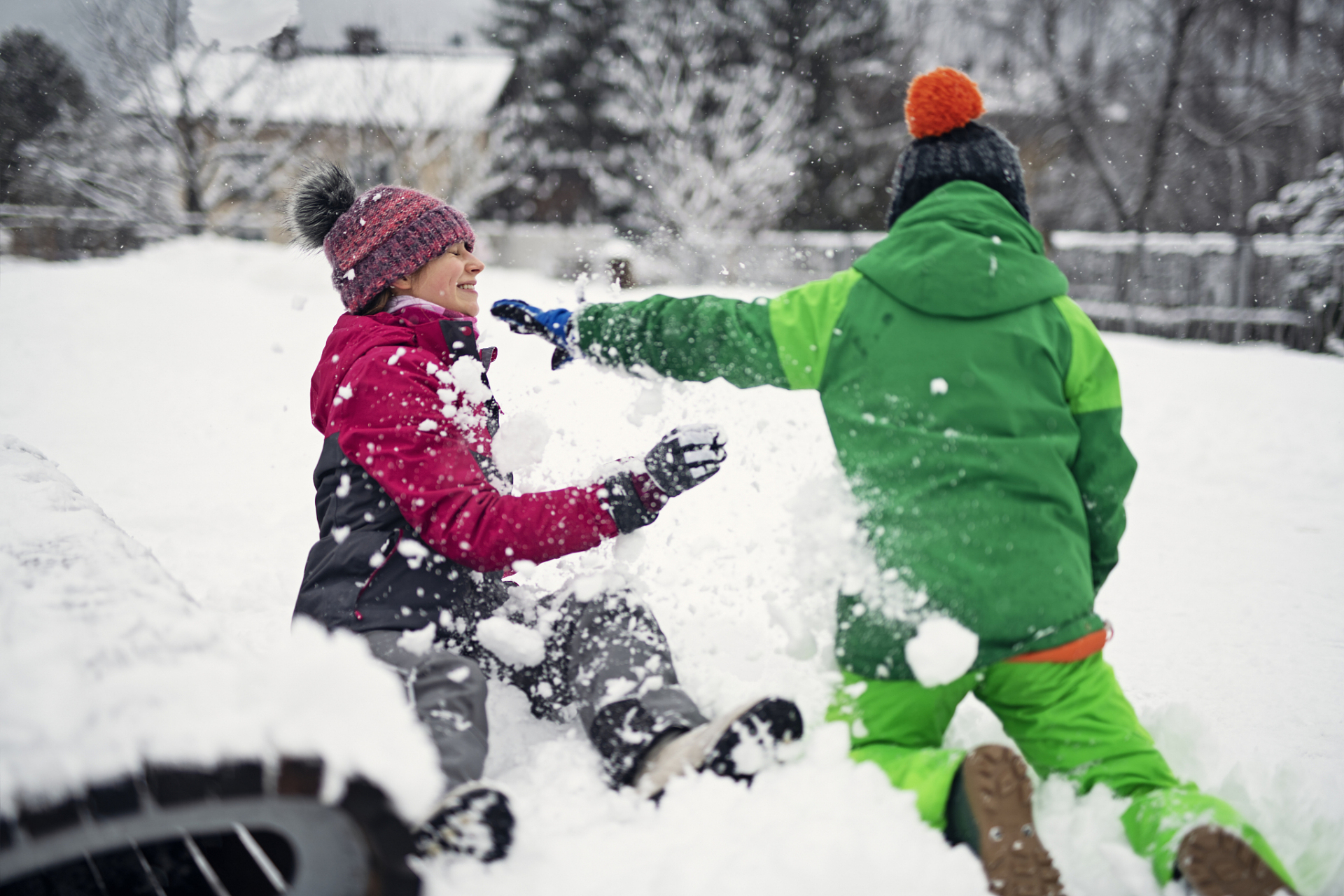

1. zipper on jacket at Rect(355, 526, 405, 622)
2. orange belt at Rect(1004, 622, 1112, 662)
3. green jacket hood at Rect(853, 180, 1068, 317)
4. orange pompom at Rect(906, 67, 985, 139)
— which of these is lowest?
orange belt at Rect(1004, 622, 1112, 662)

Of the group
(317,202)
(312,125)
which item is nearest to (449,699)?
(317,202)

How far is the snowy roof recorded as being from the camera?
615 inches

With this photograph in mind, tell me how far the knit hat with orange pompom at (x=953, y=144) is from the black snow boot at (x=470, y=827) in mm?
1506

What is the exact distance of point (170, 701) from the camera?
1.11 metres

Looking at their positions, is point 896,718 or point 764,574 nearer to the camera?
point 896,718

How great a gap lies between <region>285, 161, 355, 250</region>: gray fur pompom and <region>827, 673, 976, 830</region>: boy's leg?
1827 mm

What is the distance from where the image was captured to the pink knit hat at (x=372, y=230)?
2.22m

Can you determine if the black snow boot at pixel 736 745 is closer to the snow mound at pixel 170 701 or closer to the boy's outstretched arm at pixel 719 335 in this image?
the snow mound at pixel 170 701

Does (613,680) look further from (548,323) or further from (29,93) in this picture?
(29,93)

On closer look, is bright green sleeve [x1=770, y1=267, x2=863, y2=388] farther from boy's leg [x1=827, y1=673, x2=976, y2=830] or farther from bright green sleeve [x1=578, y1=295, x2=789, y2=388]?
boy's leg [x1=827, y1=673, x2=976, y2=830]

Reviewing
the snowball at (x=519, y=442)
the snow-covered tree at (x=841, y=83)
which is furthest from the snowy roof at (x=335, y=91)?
the snowball at (x=519, y=442)

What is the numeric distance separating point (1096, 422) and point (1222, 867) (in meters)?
0.82

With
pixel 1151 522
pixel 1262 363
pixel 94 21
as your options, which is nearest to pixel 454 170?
pixel 94 21

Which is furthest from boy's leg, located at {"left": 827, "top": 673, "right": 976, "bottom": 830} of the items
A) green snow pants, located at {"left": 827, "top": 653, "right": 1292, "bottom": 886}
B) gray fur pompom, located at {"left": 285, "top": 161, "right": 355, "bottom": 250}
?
Result: gray fur pompom, located at {"left": 285, "top": 161, "right": 355, "bottom": 250}
